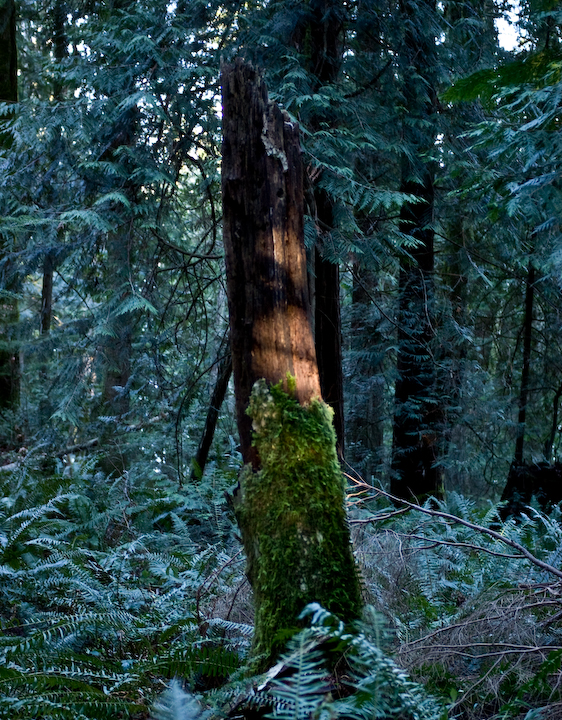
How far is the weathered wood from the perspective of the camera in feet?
9.39

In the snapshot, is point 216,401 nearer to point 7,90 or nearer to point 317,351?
point 317,351

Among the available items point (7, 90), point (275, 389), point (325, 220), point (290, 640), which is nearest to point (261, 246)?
point (275, 389)

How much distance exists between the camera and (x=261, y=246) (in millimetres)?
2936

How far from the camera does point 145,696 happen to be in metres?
2.45

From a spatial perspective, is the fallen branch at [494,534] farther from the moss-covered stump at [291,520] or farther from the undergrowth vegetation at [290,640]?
the moss-covered stump at [291,520]

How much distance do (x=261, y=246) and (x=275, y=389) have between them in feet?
2.37

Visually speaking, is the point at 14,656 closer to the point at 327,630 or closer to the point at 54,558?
the point at 54,558

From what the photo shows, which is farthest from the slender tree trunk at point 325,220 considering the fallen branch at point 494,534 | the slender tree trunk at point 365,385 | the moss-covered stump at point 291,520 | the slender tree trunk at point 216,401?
the moss-covered stump at point 291,520

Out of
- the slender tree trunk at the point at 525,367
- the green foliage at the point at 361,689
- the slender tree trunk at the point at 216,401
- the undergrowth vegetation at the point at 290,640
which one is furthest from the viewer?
the slender tree trunk at the point at 525,367


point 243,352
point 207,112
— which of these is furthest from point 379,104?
point 243,352

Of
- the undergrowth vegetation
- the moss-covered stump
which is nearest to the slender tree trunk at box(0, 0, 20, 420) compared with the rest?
the undergrowth vegetation

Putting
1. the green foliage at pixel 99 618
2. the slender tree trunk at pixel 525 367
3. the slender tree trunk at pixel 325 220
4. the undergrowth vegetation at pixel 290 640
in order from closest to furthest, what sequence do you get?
the undergrowth vegetation at pixel 290 640 → the green foliage at pixel 99 618 → the slender tree trunk at pixel 325 220 → the slender tree trunk at pixel 525 367

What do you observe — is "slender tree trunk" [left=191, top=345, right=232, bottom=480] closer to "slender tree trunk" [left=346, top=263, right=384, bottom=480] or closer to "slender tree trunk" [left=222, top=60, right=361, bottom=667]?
"slender tree trunk" [left=346, top=263, right=384, bottom=480]

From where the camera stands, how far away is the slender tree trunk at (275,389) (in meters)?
2.43
